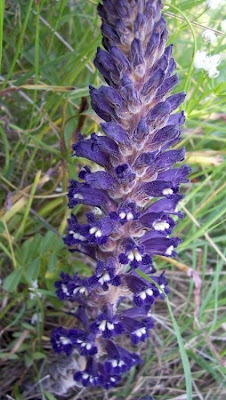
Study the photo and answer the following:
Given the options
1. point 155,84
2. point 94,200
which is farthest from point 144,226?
point 155,84

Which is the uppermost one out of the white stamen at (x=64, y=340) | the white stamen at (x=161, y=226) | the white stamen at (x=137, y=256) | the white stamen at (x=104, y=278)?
the white stamen at (x=161, y=226)

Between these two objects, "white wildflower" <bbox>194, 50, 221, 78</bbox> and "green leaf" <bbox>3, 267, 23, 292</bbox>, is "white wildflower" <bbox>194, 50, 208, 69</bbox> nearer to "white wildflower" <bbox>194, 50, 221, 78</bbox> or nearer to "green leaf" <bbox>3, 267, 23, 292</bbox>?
"white wildflower" <bbox>194, 50, 221, 78</bbox>

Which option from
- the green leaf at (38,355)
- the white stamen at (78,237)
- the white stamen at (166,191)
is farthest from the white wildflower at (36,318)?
the white stamen at (166,191)

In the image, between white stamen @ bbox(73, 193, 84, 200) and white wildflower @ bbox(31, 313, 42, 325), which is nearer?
white stamen @ bbox(73, 193, 84, 200)

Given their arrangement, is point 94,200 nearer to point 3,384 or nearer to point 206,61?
point 206,61

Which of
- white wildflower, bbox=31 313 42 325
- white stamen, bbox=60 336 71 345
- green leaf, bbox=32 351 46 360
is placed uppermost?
white wildflower, bbox=31 313 42 325

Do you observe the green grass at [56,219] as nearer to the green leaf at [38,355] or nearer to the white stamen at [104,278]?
the green leaf at [38,355]

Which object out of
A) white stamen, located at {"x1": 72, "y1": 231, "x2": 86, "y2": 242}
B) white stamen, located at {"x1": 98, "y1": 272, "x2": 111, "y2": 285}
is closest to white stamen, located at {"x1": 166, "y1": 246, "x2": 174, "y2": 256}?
white stamen, located at {"x1": 98, "y1": 272, "x2": 111, "y2": 285}
